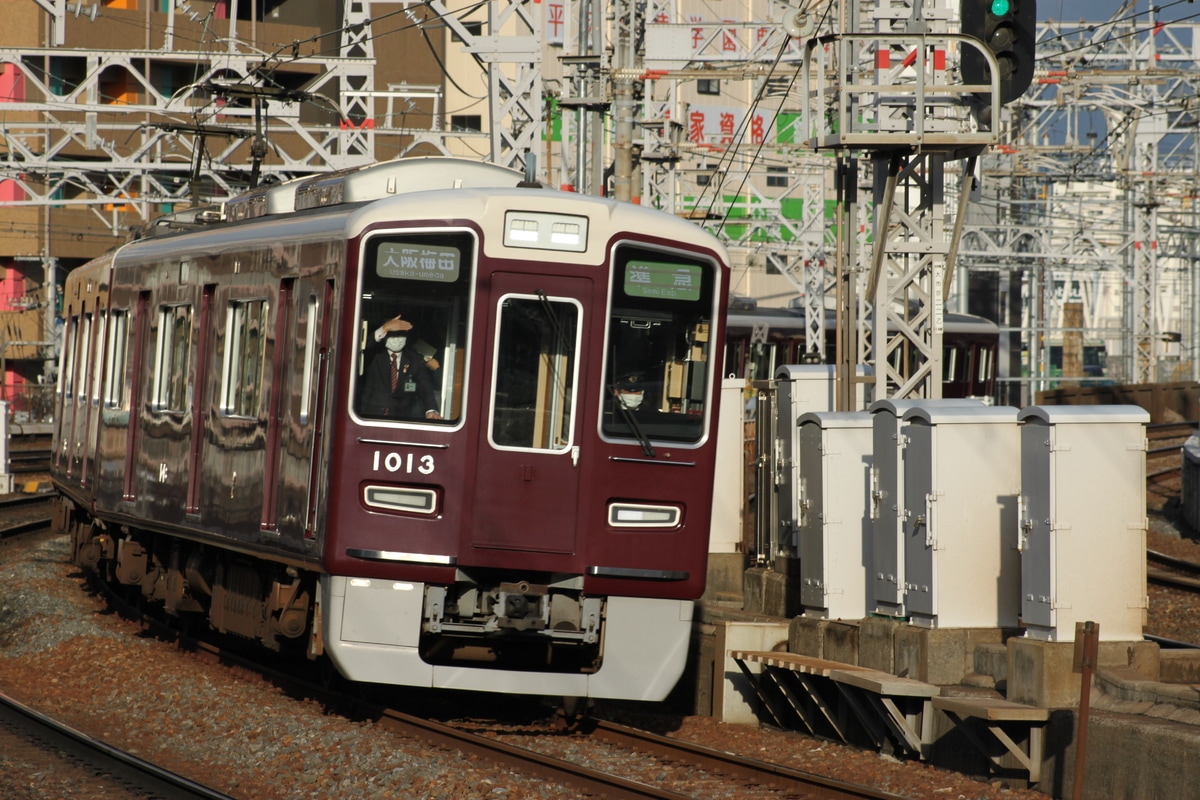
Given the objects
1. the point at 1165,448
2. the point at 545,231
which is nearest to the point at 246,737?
the point at 545,231

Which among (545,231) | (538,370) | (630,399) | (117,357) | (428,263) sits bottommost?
(630,399)

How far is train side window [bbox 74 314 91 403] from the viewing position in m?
14.5

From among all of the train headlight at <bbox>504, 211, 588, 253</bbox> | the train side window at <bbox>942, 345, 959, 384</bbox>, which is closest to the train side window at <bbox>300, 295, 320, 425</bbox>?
the train headlight at <bbox>504, 211, 588, 253</bbox>

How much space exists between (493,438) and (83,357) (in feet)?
25.0

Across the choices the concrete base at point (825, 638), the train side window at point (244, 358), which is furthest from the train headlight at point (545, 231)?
the concrete base at point (825, 638)

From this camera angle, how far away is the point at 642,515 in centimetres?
879

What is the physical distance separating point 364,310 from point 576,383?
4.09ft

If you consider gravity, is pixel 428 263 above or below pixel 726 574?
above

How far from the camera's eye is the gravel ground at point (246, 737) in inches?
303

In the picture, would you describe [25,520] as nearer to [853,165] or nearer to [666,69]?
[666,69]

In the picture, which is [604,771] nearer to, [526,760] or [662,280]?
[526,760]

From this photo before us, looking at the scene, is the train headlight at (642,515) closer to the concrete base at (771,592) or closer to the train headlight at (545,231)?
the train headlight at (545,231)

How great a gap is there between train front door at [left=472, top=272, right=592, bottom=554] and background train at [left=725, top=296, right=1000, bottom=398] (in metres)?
19.3

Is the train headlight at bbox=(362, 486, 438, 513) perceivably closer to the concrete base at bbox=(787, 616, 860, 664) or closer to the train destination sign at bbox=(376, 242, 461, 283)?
the train destination sign at bbox=(376, 242, 461, 283)
